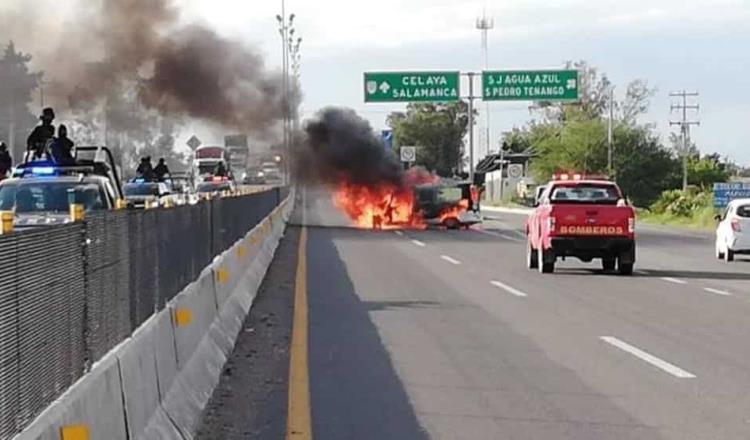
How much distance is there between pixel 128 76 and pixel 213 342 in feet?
89.4

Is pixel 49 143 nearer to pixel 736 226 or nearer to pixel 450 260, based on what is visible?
pixel 450 260

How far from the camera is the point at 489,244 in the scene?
3744 cm

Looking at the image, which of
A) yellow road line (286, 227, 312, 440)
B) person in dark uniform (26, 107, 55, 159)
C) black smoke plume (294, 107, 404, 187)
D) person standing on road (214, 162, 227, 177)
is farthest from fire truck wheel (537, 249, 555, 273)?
person standing on road (214, 162, 227, 177)

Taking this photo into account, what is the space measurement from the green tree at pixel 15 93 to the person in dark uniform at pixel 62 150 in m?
13.3

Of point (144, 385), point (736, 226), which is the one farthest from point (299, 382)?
point (736, 226)

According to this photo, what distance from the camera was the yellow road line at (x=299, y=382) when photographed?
9.36 meters

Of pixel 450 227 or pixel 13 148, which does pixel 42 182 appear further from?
pixel 13 148

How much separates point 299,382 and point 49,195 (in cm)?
823

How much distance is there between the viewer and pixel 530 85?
5578cm

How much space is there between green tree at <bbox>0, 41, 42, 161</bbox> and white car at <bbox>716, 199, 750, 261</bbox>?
721 inches

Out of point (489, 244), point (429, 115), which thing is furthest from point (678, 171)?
point (489, 244)

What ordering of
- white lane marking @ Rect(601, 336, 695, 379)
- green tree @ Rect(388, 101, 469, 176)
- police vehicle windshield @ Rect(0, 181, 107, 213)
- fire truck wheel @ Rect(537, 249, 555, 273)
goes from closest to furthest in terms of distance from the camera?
white lane marking @ Rect(601, 336, 695, 379) → police vehicle windshield @ Rect(0, 181, 107, 213) → fire truck wheel @ Rect(537, 249, 555, 273) → green tree @ Rect(388, 101, 469, 176)

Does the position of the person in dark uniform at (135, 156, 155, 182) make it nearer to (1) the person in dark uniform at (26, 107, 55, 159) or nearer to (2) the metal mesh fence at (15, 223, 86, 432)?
(1) the person in dark uniform at (26, 107, 55, 159)

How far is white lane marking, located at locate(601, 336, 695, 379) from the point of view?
11.9 meters
